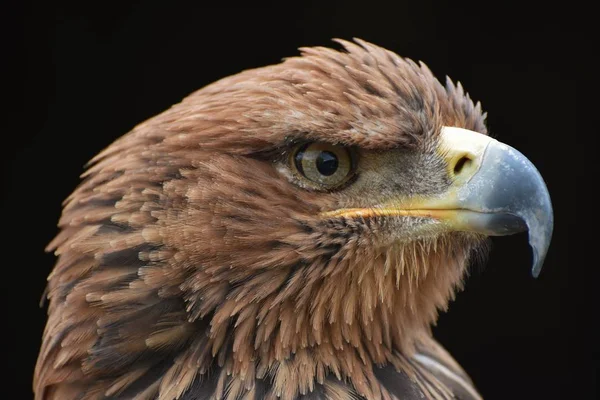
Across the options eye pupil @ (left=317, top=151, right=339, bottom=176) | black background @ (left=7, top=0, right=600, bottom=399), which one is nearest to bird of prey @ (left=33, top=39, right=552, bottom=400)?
eye pupil @ (left=317, top=151, right=339, bottom=176)

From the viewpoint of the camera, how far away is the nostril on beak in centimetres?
262

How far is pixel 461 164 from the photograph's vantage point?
2.63m

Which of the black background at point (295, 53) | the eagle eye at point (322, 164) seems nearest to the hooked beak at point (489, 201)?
the eagle eye at point (322, 164)

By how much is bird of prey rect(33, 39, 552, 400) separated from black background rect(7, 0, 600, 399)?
11.6 ft

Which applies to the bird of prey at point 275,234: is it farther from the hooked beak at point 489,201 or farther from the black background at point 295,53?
the black background at point 295,53

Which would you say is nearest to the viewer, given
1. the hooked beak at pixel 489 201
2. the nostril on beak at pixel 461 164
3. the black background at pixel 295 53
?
the hooked beak at pixel 489 201

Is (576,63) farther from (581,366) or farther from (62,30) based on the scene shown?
(62,30)

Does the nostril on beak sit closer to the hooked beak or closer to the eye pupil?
the hooked beak

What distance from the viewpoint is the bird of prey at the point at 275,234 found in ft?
8.25

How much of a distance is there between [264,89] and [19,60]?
377 cm

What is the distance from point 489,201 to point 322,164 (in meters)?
0.52

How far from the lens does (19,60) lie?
19.1ft

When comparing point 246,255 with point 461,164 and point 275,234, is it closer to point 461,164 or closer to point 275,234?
point 275,234

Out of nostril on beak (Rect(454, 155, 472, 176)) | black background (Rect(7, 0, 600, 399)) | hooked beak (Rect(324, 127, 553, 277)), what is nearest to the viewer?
hooked beak (Rect(324, 127, 553, 277))
